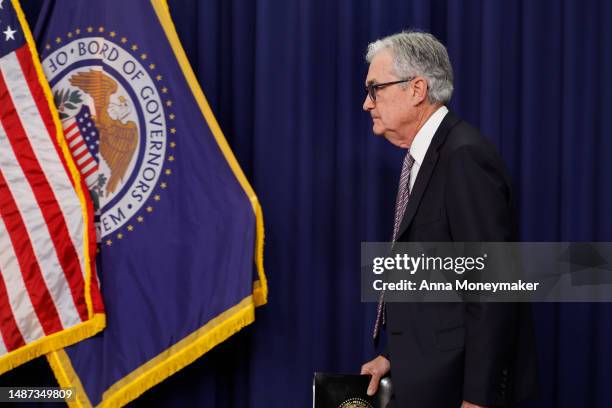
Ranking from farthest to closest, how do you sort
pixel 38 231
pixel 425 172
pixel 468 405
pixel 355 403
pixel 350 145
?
pixel 350 145, pixel 38 231, pixel 355 403, pixel 425 172, pixel 468 405

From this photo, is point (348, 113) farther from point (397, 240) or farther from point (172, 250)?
point (397, 240)

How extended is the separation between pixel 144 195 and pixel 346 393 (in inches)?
39.3

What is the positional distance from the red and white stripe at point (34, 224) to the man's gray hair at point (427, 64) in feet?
3.87

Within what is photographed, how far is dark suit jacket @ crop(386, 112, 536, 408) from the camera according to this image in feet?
5.24

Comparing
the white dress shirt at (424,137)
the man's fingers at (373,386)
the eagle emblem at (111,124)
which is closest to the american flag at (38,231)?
the eagle emblem at (111,124)

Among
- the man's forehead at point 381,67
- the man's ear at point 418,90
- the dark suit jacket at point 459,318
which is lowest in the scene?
the dark suit jacket at point 459,318

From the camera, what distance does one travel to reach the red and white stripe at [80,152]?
94.3 inches

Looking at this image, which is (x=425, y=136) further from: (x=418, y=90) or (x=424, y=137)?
(x=418, y=90)

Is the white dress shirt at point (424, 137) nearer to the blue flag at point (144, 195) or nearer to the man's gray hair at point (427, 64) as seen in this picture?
the man's gray hair at point (427, 64)

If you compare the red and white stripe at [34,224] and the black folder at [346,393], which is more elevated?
Answer: the red and white stripe at [34,224]

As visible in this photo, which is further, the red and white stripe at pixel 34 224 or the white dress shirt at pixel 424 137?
the red and white stripe at pixel 34 224

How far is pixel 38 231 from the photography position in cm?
237

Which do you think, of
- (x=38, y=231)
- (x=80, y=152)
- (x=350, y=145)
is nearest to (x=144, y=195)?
(x=80, y=152)

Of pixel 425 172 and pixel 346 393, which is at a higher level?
pixel 425 172
